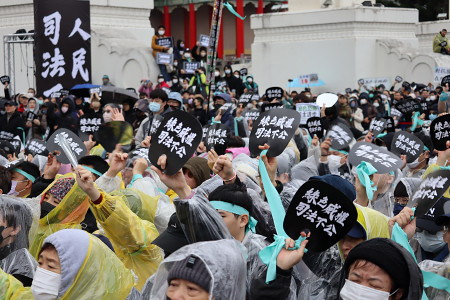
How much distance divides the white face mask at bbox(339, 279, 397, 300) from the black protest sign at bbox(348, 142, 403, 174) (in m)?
2.75

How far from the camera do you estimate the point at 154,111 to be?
11000 mm

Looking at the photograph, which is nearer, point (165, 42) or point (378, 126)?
point (378, 126)

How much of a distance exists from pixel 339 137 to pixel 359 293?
5.38m

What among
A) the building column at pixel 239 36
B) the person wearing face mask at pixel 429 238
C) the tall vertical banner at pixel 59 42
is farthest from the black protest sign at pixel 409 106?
the building column at pixel 239 36

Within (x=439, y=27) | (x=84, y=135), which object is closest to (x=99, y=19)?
(x=439, y=27)

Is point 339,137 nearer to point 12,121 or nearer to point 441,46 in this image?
point 12,121

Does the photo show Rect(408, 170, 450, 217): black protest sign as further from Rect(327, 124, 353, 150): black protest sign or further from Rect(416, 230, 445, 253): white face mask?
Rect(327, 124, 353, 150): black protest sign

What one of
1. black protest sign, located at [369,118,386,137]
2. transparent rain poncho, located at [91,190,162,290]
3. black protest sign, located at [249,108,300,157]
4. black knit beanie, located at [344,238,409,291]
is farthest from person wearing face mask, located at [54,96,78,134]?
black knit beanie, located at [344,238,409,291]

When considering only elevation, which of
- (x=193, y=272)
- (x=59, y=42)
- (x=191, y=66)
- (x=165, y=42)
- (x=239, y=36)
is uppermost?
(x=239, y=36)

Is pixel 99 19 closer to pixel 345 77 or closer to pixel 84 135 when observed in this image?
pixel 345 77

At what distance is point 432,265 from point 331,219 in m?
0.82

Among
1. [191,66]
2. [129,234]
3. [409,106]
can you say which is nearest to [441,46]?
[191,66]

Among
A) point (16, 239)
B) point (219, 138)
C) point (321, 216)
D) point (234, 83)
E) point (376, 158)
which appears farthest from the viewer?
point (234, 83)

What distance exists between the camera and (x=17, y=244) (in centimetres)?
515
